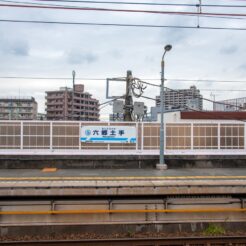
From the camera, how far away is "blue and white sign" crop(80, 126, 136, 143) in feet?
61.3

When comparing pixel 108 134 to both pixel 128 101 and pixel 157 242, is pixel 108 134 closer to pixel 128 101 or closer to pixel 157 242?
pixel 128 101

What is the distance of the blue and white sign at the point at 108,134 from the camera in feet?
61.3

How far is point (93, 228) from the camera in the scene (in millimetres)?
10742

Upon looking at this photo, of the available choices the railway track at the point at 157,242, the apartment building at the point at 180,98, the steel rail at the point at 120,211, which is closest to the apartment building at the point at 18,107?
the apartment building at the point at 180,98

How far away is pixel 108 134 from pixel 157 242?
9.85m

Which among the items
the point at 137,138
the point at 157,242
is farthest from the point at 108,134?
the point at 157,242

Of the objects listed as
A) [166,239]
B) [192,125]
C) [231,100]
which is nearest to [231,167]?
[192,125]

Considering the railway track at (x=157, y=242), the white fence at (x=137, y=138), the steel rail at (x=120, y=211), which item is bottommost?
the railway track at (x=157, y=242)

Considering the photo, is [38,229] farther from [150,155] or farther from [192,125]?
[192,125]

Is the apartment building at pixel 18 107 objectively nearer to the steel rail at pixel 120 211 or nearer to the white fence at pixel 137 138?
the white fence at pixel 137 138

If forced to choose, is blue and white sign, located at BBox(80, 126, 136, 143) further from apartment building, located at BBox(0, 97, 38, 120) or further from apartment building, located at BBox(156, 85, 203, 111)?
apartment building, located at BBox(0, 97, 38, 120)

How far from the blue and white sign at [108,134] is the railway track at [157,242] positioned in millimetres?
9542

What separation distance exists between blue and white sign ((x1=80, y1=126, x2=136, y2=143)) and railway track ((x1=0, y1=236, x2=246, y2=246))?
376 inches

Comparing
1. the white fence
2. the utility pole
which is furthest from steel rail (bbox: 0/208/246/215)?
the utility pole
